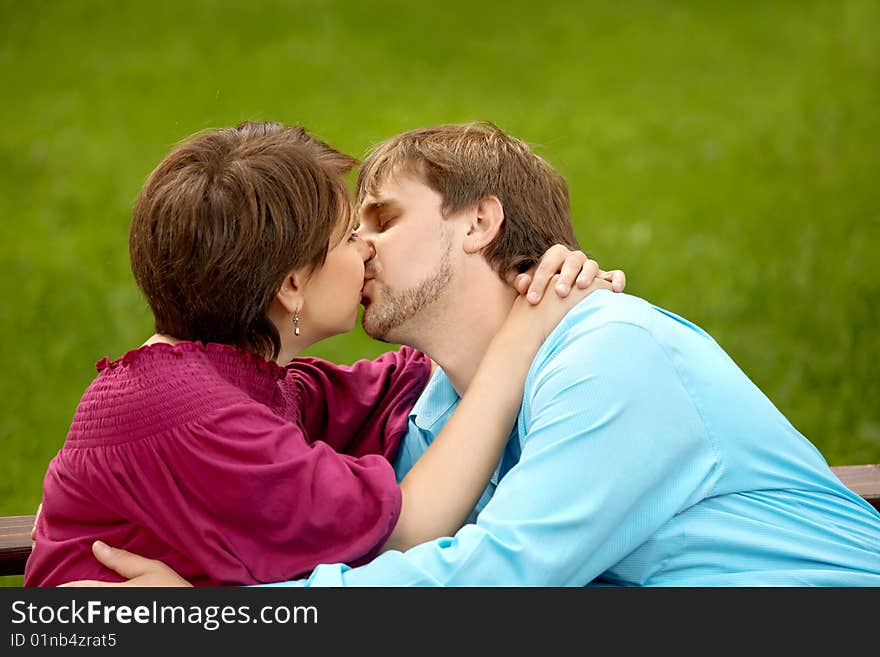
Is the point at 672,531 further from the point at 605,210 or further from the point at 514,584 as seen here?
the point at 605,210

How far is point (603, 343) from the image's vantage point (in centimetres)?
225

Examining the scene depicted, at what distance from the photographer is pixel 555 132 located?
846cm

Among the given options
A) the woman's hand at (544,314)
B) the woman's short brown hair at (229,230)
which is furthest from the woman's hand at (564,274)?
the woman's short brown hair at (229,230)

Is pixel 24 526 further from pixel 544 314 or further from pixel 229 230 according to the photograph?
pixel 544 314

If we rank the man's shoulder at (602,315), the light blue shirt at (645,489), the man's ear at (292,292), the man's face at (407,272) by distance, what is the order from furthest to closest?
the man's face at (407,272)
the man's ear at (292,292)
the man's shoulder at (602,315)
the light blue shirt at (645,489)

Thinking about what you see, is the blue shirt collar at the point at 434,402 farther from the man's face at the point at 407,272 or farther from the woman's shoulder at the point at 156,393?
the woman's shoulder at the point at 156,393

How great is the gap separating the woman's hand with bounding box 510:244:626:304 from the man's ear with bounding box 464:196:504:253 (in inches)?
7.3

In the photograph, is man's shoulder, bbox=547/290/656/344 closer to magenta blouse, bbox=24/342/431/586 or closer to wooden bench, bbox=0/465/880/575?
magenta blouse, bbox=24/342/431/586

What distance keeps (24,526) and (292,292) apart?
982 millimetres

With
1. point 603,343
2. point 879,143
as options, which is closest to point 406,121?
point 879,143

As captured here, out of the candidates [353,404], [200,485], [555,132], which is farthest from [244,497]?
[555,132]

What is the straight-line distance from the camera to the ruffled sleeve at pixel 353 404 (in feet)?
9.20

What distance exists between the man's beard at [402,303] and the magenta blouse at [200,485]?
48 centimetres

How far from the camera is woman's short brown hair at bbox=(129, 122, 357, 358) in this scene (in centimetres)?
233
